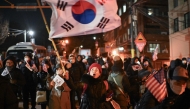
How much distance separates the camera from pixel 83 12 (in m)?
6.85

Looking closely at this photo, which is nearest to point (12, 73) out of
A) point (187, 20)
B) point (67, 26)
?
point (67, 26)

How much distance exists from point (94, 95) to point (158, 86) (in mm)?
1666

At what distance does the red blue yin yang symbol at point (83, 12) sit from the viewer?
667 cm

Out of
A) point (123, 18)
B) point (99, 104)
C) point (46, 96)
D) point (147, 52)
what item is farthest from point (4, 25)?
point (99, 104)

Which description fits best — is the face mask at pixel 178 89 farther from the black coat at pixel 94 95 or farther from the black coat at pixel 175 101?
the black coat at pixel 94 95

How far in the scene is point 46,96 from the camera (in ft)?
26.7

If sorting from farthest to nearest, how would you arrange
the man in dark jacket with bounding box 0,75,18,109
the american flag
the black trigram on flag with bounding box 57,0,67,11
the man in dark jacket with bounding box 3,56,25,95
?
the man in dark jacket with bounding box 3,56,25,95 < the black trigram on flag with bounding box 57,0,67,11 < the man in dark jacket with bounding box 0,75,18,109 < the american flag

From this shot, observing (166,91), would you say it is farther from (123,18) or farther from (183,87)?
(123,18)

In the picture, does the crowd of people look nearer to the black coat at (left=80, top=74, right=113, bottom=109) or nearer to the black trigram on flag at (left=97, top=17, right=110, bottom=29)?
the black coat at (left=80, top=74, right=113, bottom=109)

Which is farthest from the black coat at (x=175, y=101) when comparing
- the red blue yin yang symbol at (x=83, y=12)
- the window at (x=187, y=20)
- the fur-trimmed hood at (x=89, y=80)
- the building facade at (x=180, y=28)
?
the window at (x=187, y=20)

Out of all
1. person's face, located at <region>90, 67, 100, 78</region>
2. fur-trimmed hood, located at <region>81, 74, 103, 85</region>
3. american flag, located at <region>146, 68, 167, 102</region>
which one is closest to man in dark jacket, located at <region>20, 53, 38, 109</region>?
person's face, located at <region>90, 67, 100, 78</region>

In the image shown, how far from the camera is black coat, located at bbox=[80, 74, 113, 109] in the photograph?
4.86 metres

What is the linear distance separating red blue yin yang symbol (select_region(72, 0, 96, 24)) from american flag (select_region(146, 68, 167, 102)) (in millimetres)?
3484

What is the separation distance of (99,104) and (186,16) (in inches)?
974
